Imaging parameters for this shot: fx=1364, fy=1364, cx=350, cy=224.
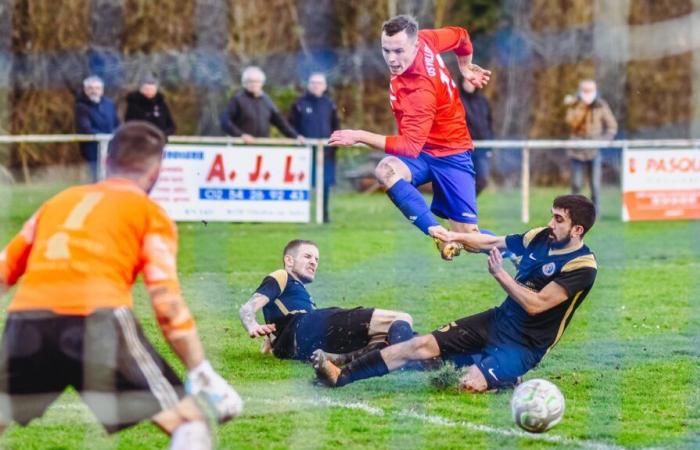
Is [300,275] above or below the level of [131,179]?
below

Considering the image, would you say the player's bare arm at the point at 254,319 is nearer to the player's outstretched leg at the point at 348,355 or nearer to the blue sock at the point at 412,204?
the player's outstretched leg at the point at 348,355

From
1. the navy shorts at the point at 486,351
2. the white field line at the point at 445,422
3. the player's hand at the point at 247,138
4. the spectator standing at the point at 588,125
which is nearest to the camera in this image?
the white field line at the point at 445,422

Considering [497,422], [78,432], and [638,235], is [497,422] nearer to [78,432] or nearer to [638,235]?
[78,432]

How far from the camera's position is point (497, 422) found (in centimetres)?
643

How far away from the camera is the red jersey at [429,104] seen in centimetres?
871

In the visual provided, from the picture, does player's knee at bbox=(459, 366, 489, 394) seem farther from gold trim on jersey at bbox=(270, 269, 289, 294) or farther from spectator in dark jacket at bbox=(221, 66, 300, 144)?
spectator in dark jacket at bbox=(221, 66, 300, 144)

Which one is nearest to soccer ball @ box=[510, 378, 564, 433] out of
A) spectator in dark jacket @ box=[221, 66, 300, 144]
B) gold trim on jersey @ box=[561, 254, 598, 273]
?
gold trim on jersey @ box=[561, 254, 598, 273]

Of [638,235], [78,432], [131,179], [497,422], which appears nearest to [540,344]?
[497,422]

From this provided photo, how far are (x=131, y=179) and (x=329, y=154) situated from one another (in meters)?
11.7

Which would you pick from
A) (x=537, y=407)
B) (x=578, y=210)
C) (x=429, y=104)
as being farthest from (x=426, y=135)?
(x=537, y=407)

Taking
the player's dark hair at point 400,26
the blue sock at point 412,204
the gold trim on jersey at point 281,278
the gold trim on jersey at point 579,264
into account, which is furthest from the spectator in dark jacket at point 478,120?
the gold trim on jersey at point 579,264

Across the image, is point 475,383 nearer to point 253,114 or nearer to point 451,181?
point 451,181

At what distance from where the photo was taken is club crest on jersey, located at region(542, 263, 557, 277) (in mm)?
7140

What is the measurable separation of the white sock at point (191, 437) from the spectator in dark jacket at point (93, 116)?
1150cm
